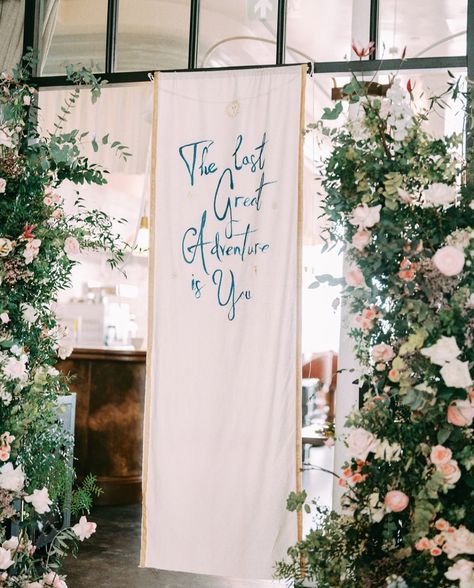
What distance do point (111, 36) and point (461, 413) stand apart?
278 cm

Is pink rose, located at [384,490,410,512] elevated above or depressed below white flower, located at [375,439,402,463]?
below

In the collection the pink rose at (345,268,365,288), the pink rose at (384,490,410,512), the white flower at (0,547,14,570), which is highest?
the pink rose at (345,268,365,288)

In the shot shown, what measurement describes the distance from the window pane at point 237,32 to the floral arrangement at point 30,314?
888 millimetres

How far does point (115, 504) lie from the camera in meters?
6.12

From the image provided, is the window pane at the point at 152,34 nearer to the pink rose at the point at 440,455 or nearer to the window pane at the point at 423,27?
the window pane at the point at 423,27

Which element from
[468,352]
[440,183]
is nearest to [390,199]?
[440,183]

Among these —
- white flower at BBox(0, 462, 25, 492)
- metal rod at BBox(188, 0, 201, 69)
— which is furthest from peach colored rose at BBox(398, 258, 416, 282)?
metal rod at BBox(188, 0, 201, 69)

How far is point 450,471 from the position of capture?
7.44 feet

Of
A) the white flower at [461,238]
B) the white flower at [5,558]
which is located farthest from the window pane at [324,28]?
the white flower at [5,558]

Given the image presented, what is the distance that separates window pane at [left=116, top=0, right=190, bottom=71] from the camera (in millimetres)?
4055

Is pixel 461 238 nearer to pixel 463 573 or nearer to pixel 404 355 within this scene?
pixel 404 355

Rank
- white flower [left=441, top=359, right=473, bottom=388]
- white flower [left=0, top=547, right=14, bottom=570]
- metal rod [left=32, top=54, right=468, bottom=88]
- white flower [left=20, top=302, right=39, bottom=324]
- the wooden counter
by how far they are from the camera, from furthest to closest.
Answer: the wooden counter, metal rod [left=32, top=54, right=468, bottom=88], white flower [left=20, top=302, right=39, bottom=324], white flower [left=0, top=547, right=14, bottom=570], white flower [left=441, top=359, right=473, bottom=388]

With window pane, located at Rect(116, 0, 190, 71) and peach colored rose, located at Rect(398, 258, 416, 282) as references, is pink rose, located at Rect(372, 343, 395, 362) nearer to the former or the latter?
peach colored rose, located at Rect(398, 258, 416, 282)

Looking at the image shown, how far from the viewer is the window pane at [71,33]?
4.16 meters
